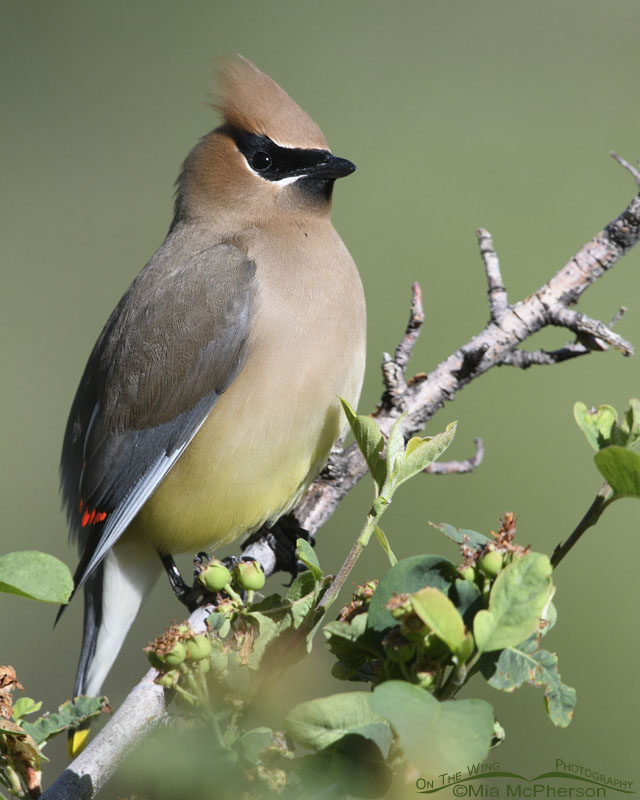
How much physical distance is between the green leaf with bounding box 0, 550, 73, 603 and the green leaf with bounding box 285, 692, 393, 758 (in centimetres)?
31

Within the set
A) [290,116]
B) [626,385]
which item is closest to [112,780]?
[290,116]

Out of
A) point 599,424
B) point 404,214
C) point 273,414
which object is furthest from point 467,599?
point 404,214

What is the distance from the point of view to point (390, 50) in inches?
287

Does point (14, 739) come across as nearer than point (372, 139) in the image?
Yes

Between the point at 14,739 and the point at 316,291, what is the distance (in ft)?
5.92

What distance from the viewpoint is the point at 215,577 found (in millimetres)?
1537

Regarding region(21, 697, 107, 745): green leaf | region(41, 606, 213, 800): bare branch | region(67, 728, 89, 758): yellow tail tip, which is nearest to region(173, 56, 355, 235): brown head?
region(67, 728, 89, 758): yellow tail tip

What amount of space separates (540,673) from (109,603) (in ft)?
7.34

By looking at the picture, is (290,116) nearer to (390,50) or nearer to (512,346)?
(512,346)

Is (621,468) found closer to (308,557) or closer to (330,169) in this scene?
(308,557)

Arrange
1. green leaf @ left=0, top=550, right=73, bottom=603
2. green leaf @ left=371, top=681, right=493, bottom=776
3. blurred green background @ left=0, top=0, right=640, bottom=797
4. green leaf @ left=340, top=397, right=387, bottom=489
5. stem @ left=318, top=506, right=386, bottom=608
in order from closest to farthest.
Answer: green leaf @ left=371, top=681, right=493, bottom=776 → green leaf @ left=0, top=550, right=73, bottom=603 → stem @ left=318, top=506, right=386, bottom=608 → green leaf @ left=340, top=397, right=387, bottom=489 → blurred green background @ left=0, top=0, right=640, bottom=797

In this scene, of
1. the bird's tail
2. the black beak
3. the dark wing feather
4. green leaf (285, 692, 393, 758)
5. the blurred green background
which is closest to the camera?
green leaf (285, 692, 393, 758)

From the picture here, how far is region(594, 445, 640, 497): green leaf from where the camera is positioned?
1.17 metres

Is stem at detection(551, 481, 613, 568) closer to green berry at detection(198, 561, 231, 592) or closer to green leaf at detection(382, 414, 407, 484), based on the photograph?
green leaf at detection(382, 414, 407, 484)
